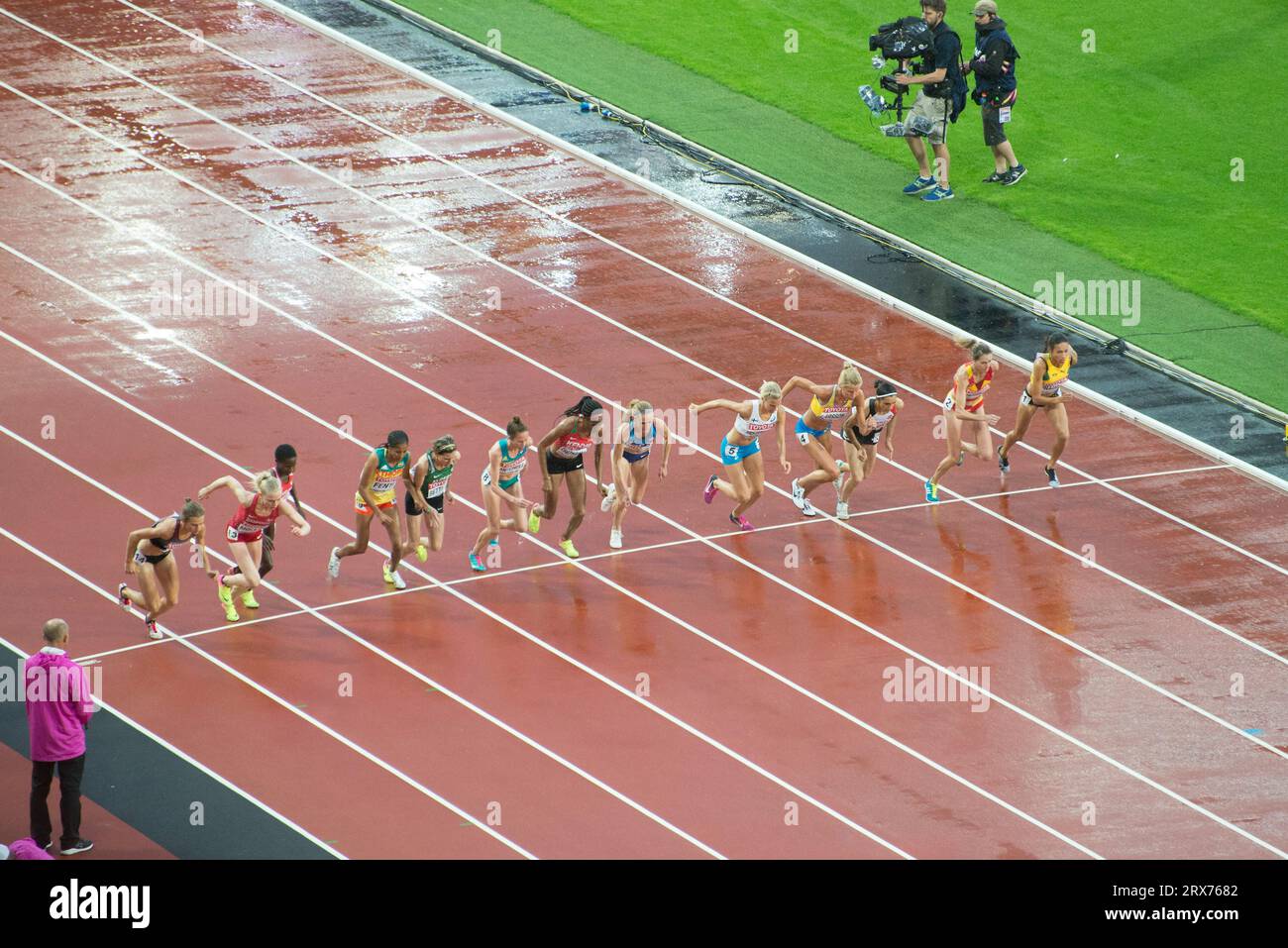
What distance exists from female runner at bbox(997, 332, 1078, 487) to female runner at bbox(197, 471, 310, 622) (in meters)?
7.35

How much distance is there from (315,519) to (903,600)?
5330 millimetres

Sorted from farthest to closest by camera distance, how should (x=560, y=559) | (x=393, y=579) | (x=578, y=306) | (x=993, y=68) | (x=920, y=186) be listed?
1. (x=920, y=186)
2. (x=993, y=68)
3. (x=578, y=306)
4. (x=560, y=559)
5. (x=393, y=579)

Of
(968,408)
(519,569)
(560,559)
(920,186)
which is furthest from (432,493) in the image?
(920,186)

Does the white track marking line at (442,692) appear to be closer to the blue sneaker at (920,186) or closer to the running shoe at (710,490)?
the running shoe at (710,490)

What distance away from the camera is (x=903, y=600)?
1672cm

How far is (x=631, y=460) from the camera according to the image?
17141mm

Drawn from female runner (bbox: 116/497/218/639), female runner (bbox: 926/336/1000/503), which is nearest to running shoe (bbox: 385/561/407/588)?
female runner (bbox: 116/497/218/639)

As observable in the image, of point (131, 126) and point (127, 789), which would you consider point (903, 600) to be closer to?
point (127, 789)

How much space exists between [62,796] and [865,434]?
8.28 metres

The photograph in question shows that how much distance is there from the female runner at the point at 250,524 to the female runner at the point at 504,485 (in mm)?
1767

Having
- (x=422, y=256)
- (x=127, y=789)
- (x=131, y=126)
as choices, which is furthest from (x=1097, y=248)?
(x=127, y=789)

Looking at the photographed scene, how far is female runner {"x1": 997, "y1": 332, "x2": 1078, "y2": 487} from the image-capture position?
18.4 metres

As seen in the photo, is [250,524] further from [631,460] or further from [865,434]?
[865,434]

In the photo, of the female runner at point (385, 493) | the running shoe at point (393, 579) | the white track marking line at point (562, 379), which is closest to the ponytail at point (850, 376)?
the white track marking line at point (562, 379)
